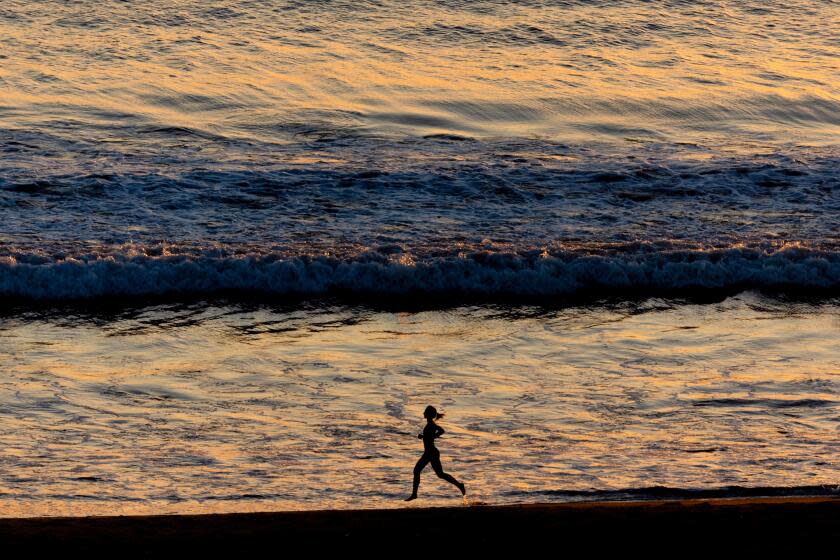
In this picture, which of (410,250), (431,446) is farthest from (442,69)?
(431,446)

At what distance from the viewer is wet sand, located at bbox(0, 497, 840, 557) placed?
23.0 ft

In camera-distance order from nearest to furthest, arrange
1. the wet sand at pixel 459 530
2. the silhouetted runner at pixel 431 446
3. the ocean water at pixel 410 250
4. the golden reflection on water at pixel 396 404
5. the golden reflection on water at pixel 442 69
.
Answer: the wet sand at pixel 459 530
the silhouetted runner at pixel 431 446
the golden reflection on water at pixel 396 404
the ocean water at pixel 410 250
the golden reflection on water at pixel 442 69

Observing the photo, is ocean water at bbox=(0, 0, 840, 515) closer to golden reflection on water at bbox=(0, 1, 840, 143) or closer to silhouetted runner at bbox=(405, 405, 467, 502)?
golden reflection on water at bbox=(0, 1, 840, 143)

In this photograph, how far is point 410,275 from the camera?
47.1ft

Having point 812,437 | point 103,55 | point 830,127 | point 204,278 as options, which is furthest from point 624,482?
point 103,55

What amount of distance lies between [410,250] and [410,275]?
0.82 metres

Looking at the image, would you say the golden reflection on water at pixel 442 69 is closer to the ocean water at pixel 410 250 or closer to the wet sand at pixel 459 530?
the ocean water at pixel 410 250

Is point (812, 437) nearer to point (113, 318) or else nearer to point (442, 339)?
point (442, 339)

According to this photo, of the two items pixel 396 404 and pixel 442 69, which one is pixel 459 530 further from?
pixel 442 69

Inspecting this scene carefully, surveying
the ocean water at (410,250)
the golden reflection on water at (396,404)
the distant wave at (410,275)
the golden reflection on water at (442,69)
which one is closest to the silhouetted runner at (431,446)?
the golden reflection on water at (396,404)

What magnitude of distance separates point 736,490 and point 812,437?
1.42m

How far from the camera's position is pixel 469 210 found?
56.2ft

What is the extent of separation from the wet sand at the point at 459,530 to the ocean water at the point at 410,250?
583mm

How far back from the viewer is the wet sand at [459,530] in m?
7.02
